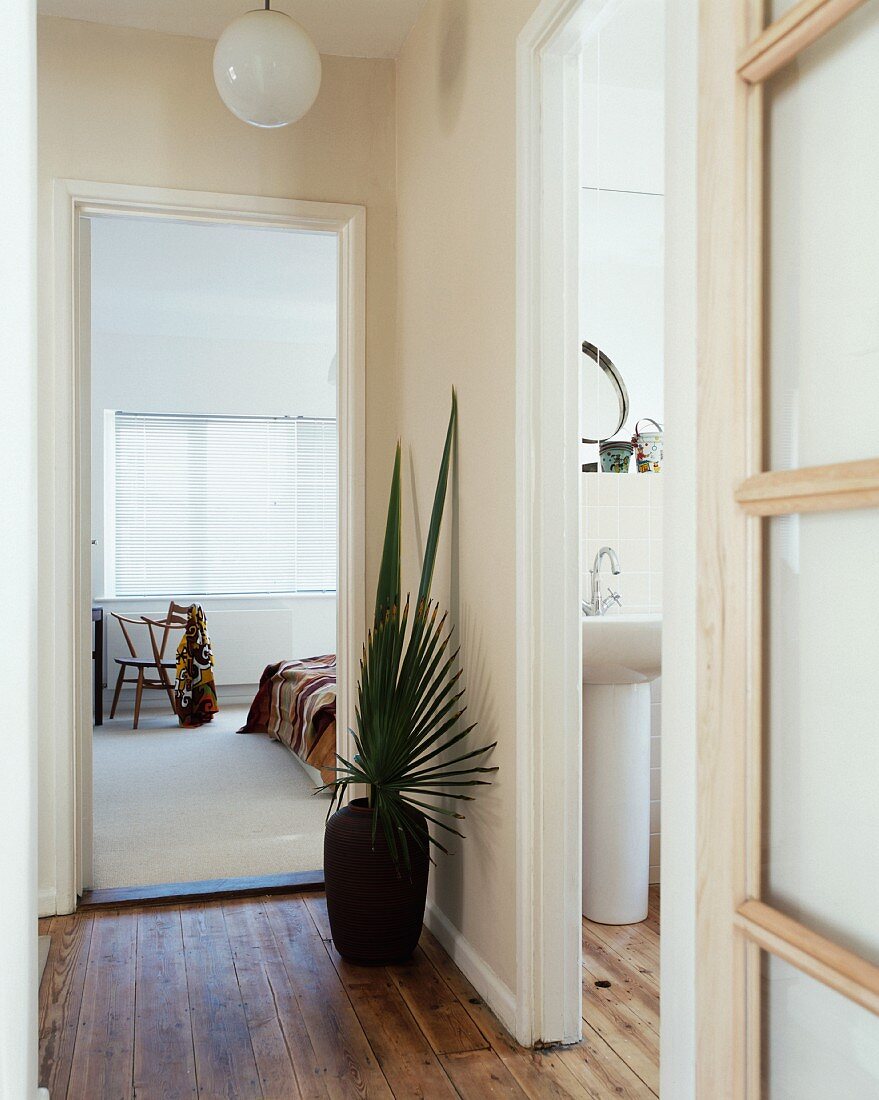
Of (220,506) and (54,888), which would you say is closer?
(54,888)

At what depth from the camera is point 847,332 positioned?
3.40ft

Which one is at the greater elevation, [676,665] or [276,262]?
[276,262]

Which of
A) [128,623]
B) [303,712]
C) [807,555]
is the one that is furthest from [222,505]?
[807,555]

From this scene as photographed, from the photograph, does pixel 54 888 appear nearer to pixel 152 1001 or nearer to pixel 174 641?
pixel 152 1001

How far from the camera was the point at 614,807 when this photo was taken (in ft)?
9.51

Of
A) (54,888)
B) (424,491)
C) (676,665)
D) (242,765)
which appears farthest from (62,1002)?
(242,765)

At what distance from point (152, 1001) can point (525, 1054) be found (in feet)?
3.03

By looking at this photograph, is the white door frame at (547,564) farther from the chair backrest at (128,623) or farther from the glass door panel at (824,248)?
the chair backrest at (128,623)

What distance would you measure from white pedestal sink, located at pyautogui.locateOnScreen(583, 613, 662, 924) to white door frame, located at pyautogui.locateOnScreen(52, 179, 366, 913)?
2.86 feet

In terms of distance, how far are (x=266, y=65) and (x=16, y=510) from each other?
1.62 meters

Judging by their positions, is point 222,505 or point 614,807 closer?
point 614,807

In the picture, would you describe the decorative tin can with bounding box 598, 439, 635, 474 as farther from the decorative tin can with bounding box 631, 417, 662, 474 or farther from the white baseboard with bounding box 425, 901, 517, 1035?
the white baseboard with bounding box 425, 901, 517, 1035

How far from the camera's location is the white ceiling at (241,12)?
302 centimetres

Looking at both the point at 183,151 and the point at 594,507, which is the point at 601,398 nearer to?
the point at 594,507
